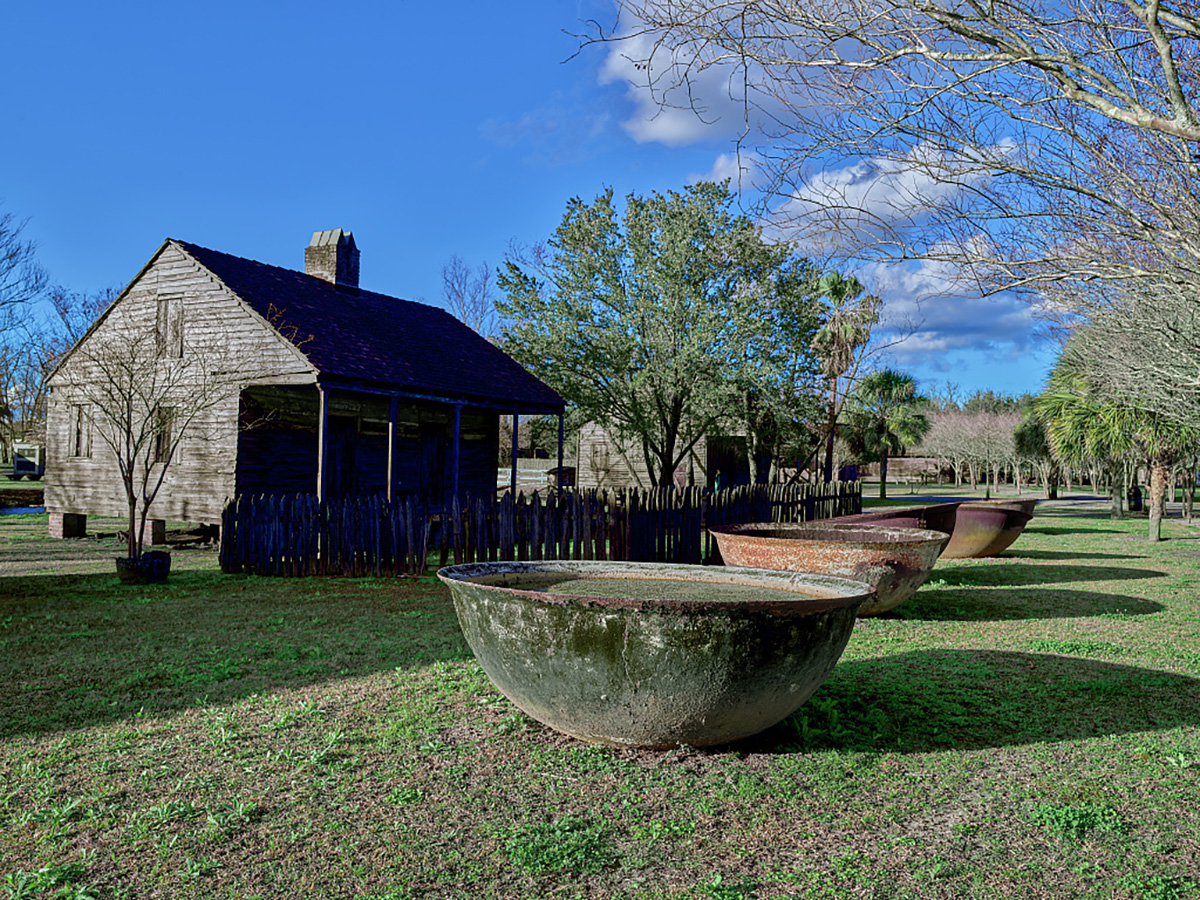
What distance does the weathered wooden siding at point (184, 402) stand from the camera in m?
16.2

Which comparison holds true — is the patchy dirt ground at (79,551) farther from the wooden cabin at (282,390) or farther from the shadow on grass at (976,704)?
the shadow on grass at (976,704)

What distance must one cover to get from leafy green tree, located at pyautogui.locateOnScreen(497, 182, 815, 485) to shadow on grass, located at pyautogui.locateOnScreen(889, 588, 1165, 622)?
1174cm

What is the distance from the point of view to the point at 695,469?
30906 mm

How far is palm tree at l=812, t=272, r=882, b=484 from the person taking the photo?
27.4 metres

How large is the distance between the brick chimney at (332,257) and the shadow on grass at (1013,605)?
53.3 ft

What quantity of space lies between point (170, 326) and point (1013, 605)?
667 inches

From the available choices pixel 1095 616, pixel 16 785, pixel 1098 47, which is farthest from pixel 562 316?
pixel 16 785

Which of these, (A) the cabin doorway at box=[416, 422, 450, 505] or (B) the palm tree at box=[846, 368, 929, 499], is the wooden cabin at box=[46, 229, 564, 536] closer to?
(A) the cabin doorway at box=[416, 422, 450, 505]

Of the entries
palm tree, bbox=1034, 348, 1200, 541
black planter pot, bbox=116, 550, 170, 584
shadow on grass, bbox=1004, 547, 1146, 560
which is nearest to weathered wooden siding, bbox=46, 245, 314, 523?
black planter pot, bbox=116, 550, 170, 584

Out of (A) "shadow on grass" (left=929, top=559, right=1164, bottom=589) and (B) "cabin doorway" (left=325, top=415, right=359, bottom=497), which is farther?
(B) "cabin doorway" (left=325, top=415, right=359, bottom=497)

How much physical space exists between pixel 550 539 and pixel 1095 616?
6.80 m

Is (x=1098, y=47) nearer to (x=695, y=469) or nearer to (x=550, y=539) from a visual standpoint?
(x=550, y=539)

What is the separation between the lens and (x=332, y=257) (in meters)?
20.8

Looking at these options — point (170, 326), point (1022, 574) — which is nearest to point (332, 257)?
point (170, 326)
